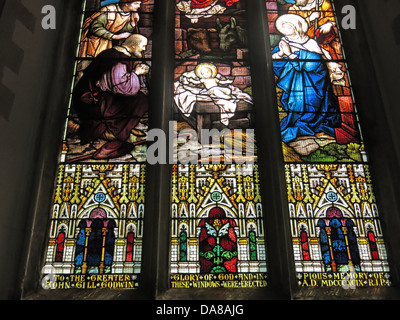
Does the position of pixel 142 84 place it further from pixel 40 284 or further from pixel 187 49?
pixel 40 284

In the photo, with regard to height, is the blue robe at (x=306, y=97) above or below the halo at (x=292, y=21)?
below

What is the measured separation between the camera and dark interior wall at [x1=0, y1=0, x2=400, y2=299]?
3.91m

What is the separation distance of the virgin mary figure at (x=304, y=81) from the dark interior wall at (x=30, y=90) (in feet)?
1.52

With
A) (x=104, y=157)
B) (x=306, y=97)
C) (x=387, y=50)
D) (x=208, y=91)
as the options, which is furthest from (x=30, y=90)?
(x=387, y=50)

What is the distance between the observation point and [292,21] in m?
5.42

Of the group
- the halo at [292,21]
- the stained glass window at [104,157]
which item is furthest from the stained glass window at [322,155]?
the stained glass window at [104,157]

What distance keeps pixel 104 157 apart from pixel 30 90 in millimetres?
861

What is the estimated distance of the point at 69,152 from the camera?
4598 mm

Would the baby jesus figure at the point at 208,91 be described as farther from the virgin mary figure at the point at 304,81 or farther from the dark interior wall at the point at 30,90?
the dark interior wall at the point at 30,90

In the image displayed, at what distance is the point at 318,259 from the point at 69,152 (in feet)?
7.75

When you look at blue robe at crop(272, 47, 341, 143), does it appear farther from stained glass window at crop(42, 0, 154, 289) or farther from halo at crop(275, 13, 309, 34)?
stained glass window at crop(42, 0, 154, 289)

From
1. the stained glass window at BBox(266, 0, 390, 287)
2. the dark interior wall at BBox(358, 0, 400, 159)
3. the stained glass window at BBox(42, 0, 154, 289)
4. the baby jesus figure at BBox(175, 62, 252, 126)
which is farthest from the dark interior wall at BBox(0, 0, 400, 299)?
the baby jesus figure at BBox(175, 62, 252, 126)

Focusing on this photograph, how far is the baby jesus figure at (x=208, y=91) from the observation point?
483cm

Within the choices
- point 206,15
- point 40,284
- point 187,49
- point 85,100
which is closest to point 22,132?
point 85,100
